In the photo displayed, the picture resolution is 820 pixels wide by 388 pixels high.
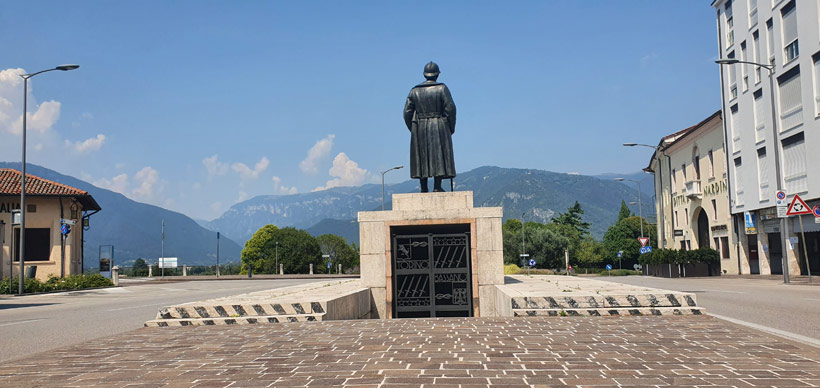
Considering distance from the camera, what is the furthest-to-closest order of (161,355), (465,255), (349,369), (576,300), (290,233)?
1. (290,233)
2. (465,255)
3. (576,300)
4. (161,355)
5. (349,369)

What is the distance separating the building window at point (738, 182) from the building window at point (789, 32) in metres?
8.29

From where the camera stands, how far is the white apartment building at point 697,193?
40938 mm

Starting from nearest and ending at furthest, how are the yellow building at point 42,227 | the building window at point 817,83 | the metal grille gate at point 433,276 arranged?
the metal grille gate at point 433,276 < the building window at point 817,83 < the yellow building at point 42,227

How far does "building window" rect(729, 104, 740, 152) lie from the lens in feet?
123

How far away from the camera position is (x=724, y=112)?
39.0 metres

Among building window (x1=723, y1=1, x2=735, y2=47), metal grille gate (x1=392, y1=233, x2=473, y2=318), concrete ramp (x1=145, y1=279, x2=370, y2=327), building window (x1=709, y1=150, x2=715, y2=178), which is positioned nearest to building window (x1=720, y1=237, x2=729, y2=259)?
building window (x1=709, y1=150, x2=715, y2=178)

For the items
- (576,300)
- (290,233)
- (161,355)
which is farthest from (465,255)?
(290,233)

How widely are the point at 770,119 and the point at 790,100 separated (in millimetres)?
1655

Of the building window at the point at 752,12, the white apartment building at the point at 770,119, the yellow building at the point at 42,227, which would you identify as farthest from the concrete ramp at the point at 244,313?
the yellow building at the point at 42,227

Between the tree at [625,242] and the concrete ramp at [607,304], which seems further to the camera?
the tree at [625,242]

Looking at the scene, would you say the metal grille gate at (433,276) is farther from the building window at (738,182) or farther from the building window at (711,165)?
the building window at (711,165)

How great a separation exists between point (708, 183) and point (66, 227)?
135ft

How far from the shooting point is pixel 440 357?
587cm

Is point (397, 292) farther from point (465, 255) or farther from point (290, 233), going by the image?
point (290, 233)
